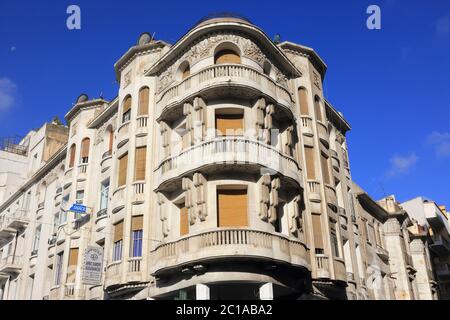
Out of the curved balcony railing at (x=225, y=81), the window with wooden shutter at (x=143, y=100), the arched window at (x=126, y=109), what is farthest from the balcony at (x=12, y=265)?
the curved balcony railing at (x=225, y=81)

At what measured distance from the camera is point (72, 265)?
2483 centimetres

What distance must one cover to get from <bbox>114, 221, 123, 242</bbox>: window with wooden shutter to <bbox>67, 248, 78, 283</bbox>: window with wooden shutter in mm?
4665

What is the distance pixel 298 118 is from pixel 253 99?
14.2 feet

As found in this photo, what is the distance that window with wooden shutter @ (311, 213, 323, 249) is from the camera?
68.8 ft

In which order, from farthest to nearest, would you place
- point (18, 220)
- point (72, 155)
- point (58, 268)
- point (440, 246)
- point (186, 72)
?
point (440, 246) → point (18, 220) → point (72, 155) → point (58, 268) → point (186, 72)

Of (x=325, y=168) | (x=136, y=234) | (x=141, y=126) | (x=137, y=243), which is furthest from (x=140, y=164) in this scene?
(x=325, y=168)

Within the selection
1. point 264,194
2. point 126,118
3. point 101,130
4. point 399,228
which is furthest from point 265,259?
point 399,228

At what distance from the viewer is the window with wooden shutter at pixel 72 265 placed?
2439 cm

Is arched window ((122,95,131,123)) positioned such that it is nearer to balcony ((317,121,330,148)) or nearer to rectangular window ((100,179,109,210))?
rectangular window ((100,179,109,210))

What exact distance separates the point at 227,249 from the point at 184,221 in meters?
3.84

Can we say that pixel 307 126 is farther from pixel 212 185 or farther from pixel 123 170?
pixel 123 170

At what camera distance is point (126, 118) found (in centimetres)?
2462

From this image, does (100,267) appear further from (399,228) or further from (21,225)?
(399,228)

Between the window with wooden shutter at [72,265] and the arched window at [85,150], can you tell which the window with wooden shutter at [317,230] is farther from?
the arched window at [85,150]
